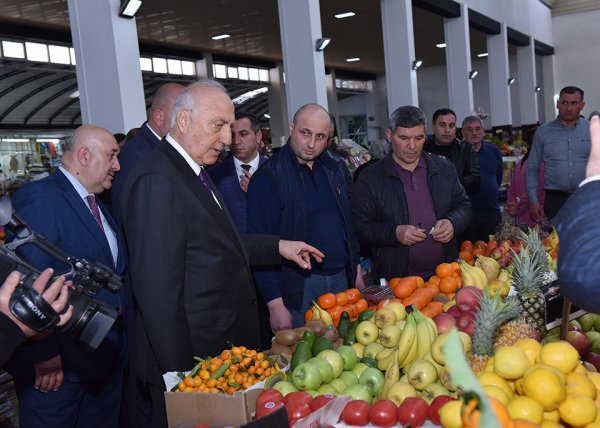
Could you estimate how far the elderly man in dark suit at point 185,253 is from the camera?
2.28 meters

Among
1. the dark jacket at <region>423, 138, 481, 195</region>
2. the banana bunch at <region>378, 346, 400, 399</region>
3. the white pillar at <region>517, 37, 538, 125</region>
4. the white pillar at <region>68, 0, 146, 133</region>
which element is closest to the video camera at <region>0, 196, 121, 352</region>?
the banana bunch at <region>378, 346, 400, 399</region>

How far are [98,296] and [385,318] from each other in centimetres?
136

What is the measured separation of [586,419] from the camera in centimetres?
154

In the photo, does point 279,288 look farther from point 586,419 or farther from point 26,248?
point 586,419

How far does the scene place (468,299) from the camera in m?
2.54

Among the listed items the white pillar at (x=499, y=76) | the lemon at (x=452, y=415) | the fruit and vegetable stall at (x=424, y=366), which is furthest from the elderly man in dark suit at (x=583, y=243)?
the white pillar at (x=499, y=76)

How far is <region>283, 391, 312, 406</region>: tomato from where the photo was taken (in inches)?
75.7

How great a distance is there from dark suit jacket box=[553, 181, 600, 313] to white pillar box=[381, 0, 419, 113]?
9.55 metres

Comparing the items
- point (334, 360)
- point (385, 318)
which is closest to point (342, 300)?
point (385, 318)

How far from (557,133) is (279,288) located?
11.1 feet

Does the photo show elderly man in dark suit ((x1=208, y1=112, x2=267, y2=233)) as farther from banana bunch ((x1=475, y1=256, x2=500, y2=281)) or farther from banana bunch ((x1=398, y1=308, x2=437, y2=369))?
banana bunch ((x1=398, y1=308, x2=437, y2=369))

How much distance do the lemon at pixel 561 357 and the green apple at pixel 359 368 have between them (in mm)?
694

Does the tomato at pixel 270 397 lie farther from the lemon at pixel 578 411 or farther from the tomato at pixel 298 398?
the lemon at pixel 578 411

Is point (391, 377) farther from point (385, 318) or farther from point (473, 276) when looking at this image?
point (473, 276)
